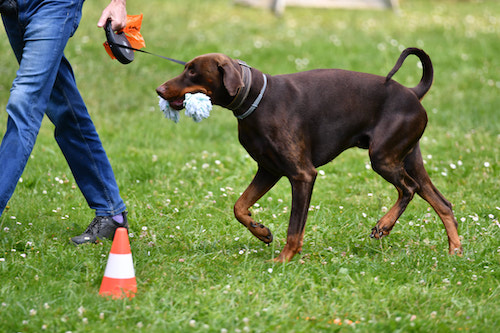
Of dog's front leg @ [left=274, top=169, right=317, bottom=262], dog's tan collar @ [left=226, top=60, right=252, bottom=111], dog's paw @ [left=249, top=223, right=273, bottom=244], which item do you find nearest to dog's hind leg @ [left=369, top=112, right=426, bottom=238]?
dog's front leg @ [left=274, top=169, right=317, bottom=262]

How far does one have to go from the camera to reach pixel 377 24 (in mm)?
13211

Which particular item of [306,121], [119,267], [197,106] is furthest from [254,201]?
[119,267]

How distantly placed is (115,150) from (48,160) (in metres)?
0.77

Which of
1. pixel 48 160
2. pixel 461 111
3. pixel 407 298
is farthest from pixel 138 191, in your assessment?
pixel 461 111

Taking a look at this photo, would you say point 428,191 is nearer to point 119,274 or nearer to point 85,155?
point 119,274

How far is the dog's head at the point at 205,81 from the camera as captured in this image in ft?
12.8

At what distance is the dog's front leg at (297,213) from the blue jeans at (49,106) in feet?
4.31

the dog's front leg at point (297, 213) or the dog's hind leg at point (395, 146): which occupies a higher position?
the dog's hind leg at point (395, 146)

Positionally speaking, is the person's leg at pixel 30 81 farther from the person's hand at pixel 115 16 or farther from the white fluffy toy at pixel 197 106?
the white fluffy toy at pixel 197 106

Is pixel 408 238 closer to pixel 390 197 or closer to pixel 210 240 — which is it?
pixel 390 197

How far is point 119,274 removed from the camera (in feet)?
11.4

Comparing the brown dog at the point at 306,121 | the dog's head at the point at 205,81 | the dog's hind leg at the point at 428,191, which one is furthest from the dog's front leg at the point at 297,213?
the dog's hind leg at the point at 428,191

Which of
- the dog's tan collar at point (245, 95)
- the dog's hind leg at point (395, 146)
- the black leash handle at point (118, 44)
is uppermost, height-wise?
the black leash handle at point (118, 44)

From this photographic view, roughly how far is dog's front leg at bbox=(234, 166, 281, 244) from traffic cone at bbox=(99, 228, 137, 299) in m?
1.00
